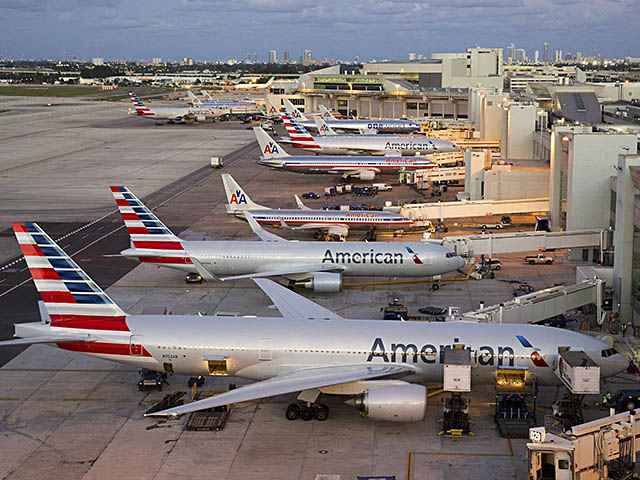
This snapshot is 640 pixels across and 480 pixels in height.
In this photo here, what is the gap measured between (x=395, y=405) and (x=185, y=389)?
1023 centimetres

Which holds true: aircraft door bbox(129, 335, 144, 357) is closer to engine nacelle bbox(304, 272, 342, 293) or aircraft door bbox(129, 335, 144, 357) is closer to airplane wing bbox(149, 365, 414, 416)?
airplane wing bbox(149, 365, 414, 416)

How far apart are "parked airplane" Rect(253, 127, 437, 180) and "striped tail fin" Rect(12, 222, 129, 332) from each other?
64175mm

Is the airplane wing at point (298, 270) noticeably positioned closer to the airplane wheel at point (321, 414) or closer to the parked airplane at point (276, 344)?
the parked airplane at point (276, 344)

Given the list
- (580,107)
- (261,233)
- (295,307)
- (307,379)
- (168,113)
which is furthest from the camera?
(168,113)

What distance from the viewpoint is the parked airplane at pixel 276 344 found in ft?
111

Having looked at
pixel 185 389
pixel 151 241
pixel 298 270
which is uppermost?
pixel 151 241

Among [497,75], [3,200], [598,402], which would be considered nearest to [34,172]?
[3,200]

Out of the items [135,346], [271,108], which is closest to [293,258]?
[135,346]

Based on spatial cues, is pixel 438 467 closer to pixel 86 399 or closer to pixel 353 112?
pixel 86 399

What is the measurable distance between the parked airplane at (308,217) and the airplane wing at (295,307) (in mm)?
24791

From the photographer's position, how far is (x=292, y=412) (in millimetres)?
33719

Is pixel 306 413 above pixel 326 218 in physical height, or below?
below

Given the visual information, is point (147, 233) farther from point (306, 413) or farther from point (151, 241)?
point (306, 413)

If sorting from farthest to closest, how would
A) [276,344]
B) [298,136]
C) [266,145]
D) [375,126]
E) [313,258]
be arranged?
[375,126]
[298,136]
[266,145]
[313,258]
[276,344]
